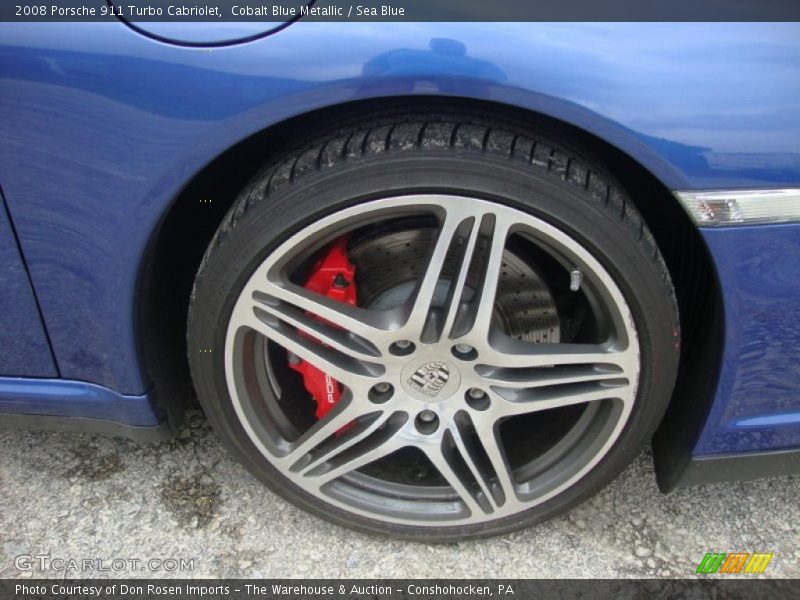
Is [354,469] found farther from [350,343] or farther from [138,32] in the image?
[138,32]

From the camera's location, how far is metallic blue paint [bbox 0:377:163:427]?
164 cm

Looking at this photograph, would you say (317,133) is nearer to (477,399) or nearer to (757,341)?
(477,399)

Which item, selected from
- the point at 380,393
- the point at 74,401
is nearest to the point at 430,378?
the point at 380,393

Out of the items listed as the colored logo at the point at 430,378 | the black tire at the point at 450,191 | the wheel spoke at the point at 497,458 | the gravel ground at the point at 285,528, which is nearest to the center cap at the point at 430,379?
the colored logo at the point at 430,378

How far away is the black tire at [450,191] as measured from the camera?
134 centimetres

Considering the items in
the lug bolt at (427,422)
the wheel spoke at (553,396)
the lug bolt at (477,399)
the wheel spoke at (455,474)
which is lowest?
the wheel spoke at (455,474)

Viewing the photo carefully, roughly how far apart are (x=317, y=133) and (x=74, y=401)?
2.63ft

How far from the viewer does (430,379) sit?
1.57 m

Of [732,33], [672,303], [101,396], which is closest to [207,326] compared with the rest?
[101,396]

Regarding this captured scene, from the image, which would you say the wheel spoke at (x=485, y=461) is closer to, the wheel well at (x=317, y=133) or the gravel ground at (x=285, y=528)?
the gravel ground at (x=285, y=528)

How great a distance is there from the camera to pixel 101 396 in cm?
165

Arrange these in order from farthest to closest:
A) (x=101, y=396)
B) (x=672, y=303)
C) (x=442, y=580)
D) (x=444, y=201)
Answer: (x=442, y=580) → (x=101, y=396) → (x=672, y=303) → (x=444, y=201)

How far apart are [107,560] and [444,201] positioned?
1.17 metres

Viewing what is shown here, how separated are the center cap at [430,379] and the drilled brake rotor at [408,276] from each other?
20cm
